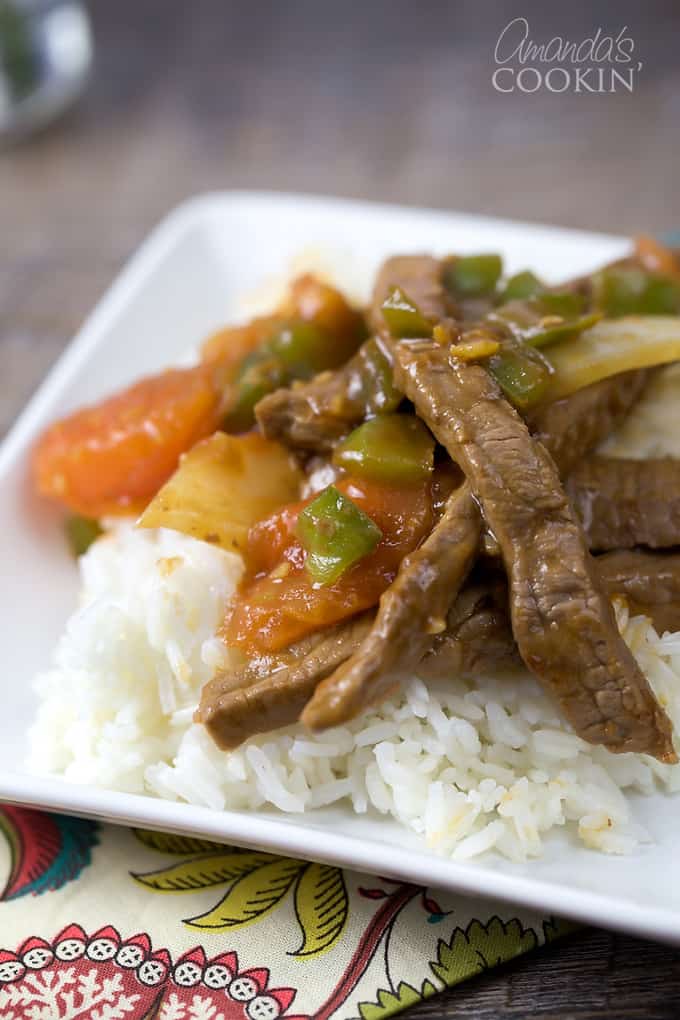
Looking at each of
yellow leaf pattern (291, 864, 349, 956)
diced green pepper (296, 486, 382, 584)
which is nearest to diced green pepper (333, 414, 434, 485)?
diced green pepper (296, 486, 382, 584)

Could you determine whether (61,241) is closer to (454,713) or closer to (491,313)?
(491,313)

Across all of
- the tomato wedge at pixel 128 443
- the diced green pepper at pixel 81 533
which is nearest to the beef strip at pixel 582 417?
the tomato wedge at pixel 128 443

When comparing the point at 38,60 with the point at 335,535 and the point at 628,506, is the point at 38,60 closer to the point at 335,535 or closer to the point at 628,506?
the point at 335,535

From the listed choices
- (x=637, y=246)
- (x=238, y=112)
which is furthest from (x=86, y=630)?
(x=238, y=112)

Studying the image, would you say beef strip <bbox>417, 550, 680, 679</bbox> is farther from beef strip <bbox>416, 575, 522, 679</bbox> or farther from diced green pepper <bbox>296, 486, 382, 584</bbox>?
diced green pepper <bbox>296, 486, 382, 584</bbox>

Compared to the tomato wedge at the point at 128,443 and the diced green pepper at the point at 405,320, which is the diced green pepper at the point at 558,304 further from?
the tomato wedge at the point at 128,443

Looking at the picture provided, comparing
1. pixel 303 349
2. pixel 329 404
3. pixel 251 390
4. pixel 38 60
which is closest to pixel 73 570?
pixel 251 390

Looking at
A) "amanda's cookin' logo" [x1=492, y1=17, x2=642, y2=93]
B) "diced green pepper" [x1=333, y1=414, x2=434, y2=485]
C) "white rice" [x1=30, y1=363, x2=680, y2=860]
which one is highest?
"amanda's cookin' logo" [x1=492, y1=17, x2=642, y2=93]
